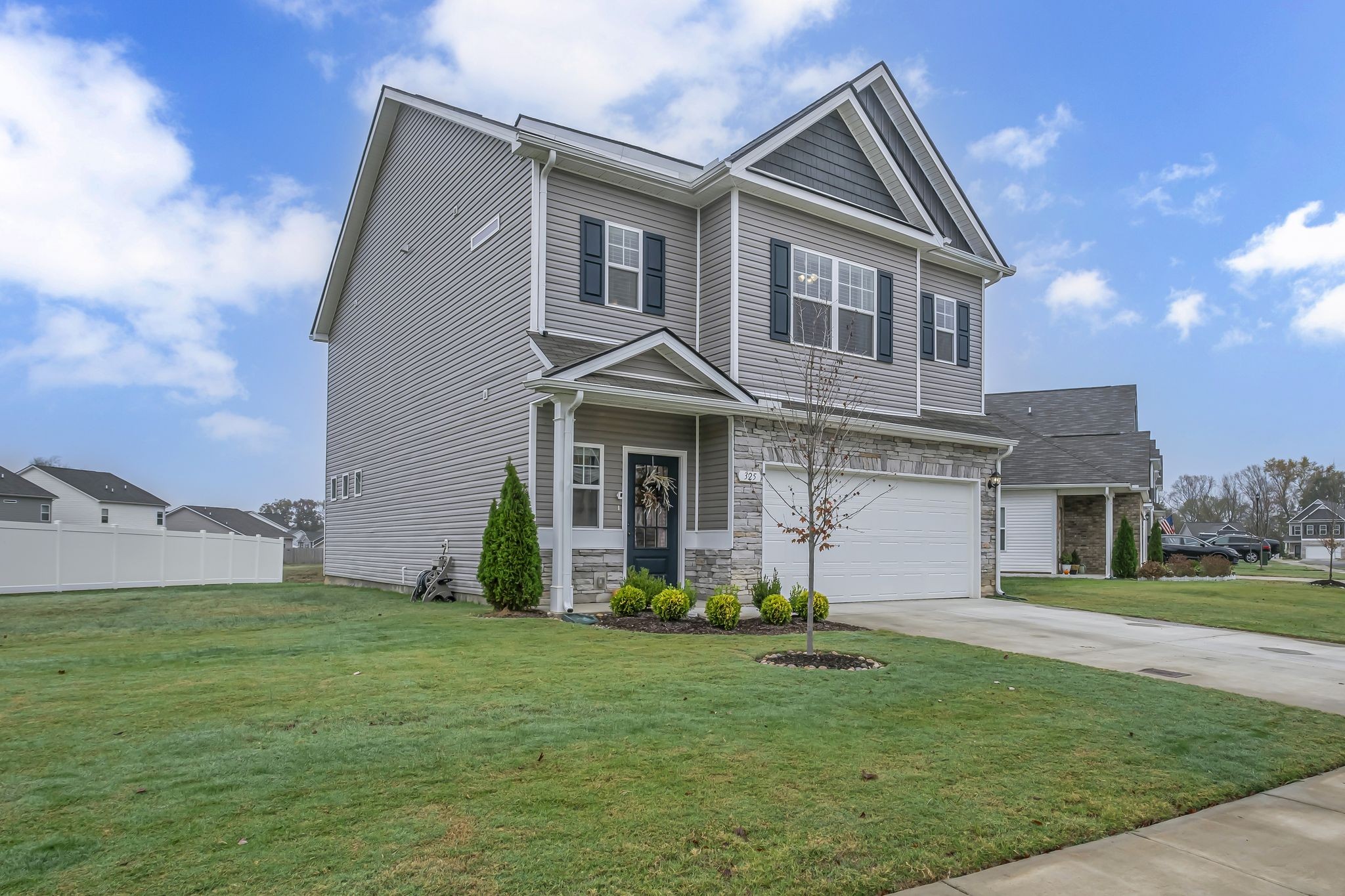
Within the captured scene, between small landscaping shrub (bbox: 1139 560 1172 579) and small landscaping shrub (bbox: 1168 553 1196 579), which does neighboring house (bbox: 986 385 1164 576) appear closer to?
small landscaping shrub (bbox: 1139 560 1172 579)

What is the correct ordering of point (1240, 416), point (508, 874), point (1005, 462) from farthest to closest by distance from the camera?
point (1240, 416) < point (1005, 462) < point (508, 874)

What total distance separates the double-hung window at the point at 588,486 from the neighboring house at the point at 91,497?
4469 centimetres

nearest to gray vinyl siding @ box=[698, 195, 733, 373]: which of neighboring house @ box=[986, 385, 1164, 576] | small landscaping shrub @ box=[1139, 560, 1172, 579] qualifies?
neighboring house @ box=[986, 385, 1164, 576]

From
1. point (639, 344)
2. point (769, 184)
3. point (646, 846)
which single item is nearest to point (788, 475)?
point (639, 344)

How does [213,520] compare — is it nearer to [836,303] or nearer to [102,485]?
[102,485]

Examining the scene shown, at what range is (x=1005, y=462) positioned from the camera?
2664cm

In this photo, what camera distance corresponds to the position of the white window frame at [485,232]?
44.0 feet

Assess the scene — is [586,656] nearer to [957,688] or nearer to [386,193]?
[957,688]

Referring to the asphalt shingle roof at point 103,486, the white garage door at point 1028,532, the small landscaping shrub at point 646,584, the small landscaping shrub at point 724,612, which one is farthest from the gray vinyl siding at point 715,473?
the asphalt shingle roof at point 103,486

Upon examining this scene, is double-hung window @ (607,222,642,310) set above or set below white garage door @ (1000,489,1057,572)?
above

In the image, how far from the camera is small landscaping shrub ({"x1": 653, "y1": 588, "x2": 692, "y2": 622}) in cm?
1015

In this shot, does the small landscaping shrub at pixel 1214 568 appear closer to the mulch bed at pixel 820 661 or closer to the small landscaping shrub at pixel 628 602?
the small landscaping shrub at pixel 628 602

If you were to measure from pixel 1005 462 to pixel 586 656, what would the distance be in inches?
882

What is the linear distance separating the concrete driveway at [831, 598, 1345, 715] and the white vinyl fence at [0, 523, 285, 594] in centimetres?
1577
